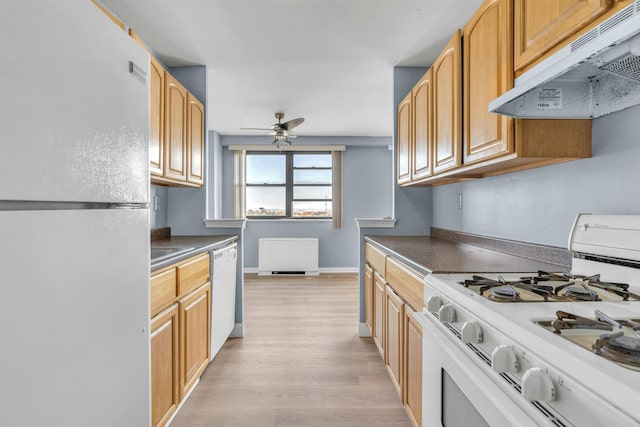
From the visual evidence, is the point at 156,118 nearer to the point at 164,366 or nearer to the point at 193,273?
the point at 193,273

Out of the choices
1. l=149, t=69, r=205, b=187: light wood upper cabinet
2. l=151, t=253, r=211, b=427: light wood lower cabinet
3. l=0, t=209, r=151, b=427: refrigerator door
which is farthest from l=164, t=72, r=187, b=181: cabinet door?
l=0, t=209, r=151, b=427: refrigerator door

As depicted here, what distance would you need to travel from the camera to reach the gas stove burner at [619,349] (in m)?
0.51

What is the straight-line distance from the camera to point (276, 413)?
1.89 m

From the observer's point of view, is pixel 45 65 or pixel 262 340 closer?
pixel 45 65

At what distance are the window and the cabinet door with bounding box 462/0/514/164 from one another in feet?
14.6

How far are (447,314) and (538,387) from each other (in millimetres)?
445

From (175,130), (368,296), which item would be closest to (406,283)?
(368,296)

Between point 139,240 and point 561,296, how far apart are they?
123cm

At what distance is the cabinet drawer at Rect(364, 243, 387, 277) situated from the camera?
2.33 m

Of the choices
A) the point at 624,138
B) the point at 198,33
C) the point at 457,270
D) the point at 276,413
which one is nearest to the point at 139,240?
the point at 457,270

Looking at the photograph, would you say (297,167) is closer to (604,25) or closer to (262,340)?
(262,340)

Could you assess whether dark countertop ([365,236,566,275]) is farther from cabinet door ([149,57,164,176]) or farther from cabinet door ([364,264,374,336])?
cabinet door ([149,57,164,176])

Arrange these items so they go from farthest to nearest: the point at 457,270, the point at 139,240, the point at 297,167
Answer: the point at 297,167, the point at 457,270, the point at 139,240

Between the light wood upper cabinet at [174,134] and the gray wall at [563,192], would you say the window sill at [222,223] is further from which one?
the gray wall at [563,192]
